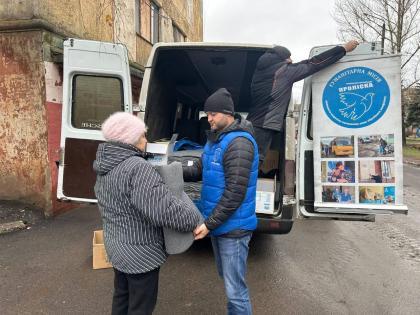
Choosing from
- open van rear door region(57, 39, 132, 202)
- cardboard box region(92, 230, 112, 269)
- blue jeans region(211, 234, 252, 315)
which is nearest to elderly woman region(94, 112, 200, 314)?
blue jeans region(211, 234, 252, 315)

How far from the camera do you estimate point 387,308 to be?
364 cm

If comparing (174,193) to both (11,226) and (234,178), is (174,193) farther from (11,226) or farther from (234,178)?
(11,226)

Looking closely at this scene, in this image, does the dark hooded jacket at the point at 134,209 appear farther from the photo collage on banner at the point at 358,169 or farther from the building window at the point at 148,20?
the building window at the point at 148,20

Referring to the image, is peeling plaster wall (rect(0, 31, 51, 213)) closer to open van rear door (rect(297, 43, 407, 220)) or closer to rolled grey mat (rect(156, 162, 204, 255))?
open van rear door (rect(297, 43, 407, 220))

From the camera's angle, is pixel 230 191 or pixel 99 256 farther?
pixel 99 256

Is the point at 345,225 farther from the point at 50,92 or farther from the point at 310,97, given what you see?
the point at 50,92

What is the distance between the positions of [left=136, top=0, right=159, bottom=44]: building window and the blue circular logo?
980cm

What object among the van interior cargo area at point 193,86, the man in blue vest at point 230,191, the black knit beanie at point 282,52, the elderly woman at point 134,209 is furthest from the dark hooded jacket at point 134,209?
the black knit beanie at point 282,52

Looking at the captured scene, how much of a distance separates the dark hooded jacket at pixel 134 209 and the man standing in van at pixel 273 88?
215 cm

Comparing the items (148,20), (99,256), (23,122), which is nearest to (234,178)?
(99,256)

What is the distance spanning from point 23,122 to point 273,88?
4687 millimetres

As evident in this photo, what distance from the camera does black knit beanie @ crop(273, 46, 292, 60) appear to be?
4262 mm

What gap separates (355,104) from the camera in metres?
3.78

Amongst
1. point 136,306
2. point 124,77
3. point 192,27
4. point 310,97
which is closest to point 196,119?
point 124,77
